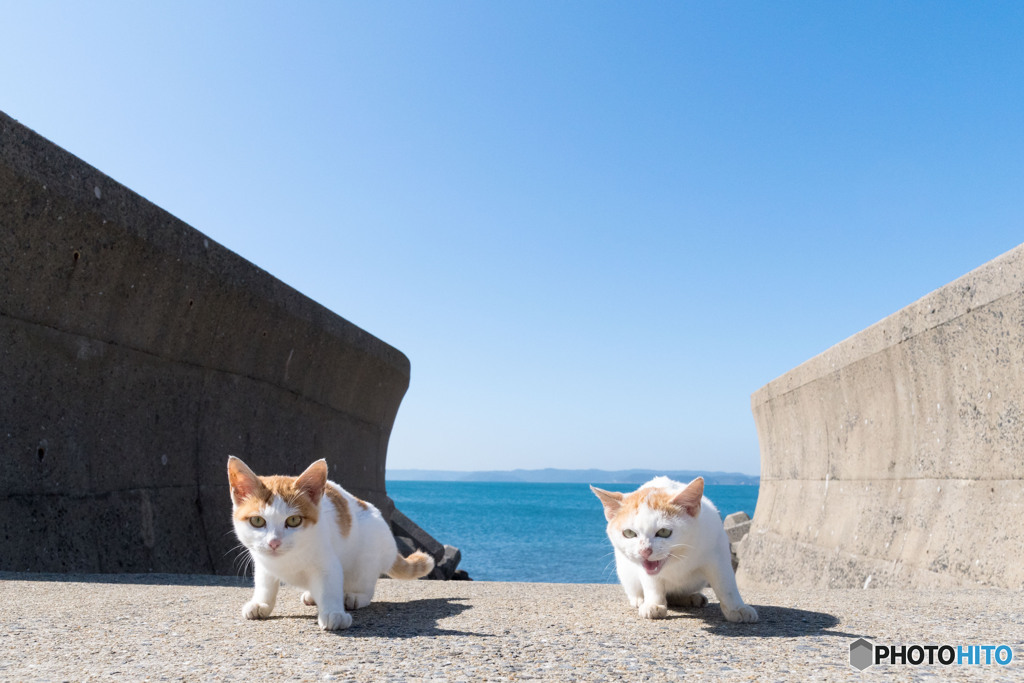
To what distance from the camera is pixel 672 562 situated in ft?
10.3

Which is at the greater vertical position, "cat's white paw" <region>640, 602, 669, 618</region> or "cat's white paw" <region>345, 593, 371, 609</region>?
"cat's white paw" <region>640, 602, 669, 618</region>

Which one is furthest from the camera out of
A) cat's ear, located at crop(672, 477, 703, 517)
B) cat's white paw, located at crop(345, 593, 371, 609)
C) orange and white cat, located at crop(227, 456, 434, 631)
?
cat's white paw, located at crop(345, 593, 371, 609)

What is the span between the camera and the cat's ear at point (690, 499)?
10.1ft

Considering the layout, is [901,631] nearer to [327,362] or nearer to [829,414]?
[829,414]

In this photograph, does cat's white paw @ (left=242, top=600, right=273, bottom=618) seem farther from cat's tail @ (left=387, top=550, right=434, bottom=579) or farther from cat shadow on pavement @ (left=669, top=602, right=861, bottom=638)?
cat shadow on pavement @ (left=669, top=602, right=861, bottom=638)

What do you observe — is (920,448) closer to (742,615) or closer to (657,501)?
(742,615)

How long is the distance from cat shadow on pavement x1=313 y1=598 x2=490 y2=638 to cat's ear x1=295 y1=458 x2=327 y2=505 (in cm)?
57

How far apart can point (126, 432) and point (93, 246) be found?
1356 millimetres

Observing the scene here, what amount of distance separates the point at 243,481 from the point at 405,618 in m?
0.93

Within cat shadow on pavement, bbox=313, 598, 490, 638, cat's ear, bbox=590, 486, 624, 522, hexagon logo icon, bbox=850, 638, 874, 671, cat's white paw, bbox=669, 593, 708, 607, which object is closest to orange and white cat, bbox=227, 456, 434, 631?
cat shadow on pavement, bbox=313, 598, 490, 638

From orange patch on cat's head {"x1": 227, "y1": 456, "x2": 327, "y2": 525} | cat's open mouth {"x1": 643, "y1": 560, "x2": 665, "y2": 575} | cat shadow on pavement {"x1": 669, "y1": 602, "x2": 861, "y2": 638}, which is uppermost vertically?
orange patch on cat's head {"x1": 227, "y1": 456, "x2": 327, "y2": 525}

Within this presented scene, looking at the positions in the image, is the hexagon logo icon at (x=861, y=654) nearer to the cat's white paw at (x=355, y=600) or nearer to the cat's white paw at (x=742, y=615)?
the cat's white paw at (x=742, y=615)

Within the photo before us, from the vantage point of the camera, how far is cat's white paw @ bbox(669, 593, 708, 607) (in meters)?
3.54

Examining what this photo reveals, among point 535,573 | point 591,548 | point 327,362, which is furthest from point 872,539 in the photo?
point 591,548
